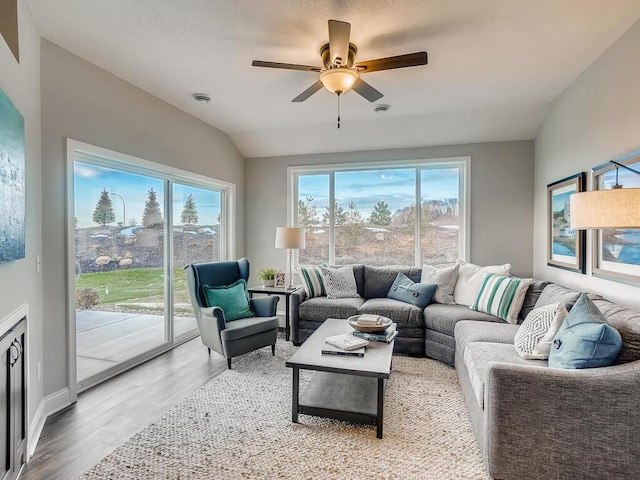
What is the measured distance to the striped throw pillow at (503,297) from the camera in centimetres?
323

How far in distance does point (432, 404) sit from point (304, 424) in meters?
1.04

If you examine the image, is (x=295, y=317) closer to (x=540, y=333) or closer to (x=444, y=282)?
(x=444, y=282)

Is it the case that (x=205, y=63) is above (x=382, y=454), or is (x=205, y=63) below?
above

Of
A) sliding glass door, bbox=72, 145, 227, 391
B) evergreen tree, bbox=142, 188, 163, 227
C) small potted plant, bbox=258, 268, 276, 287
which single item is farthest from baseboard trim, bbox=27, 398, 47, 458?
small potted plant, bbox=258, 268, 276, 287

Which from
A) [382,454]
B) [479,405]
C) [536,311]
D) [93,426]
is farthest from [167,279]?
[536,311]

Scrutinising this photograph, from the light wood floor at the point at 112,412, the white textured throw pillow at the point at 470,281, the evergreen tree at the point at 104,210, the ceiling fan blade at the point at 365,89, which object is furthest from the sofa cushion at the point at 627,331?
the evergreen tree at the point at 104,210

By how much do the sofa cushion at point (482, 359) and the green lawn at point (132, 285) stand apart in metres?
3.20

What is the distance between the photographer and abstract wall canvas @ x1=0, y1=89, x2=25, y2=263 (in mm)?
1555

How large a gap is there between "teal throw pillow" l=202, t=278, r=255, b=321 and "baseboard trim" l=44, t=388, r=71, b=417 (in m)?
1.32

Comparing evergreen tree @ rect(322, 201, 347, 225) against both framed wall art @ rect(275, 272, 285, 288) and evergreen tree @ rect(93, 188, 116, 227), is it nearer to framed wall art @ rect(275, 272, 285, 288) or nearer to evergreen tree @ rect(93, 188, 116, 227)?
framed wall art @ rect(275, 272, 285, 288)

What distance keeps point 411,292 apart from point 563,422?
2.21 metres

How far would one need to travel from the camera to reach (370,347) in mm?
2549

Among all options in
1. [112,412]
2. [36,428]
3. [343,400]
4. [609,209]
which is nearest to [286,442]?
[343,400]

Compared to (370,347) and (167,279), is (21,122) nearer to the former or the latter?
(167,279)
